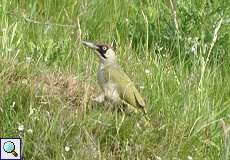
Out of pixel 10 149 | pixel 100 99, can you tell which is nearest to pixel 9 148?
pixel 10 149

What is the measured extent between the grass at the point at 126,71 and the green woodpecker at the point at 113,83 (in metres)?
0.12

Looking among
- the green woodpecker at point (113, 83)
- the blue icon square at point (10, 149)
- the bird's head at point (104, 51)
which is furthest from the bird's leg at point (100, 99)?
the blue icon square at point (10, 149)

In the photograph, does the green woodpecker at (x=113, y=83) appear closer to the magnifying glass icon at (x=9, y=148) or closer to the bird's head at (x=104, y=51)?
the bird's head at (x=104, y=51)

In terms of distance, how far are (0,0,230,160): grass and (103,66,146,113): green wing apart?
0.48 ft

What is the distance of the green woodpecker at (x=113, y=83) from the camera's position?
209 inches

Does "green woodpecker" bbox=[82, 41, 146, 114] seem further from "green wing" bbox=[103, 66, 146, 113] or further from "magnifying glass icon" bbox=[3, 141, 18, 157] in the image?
"magnifying glass icon" bbox=[3, 141, 18, 157]

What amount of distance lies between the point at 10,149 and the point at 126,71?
1636 mm

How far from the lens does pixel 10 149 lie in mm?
4680

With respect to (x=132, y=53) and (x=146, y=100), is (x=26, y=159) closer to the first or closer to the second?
(x=146, y=100)

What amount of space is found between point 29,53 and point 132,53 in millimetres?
1030

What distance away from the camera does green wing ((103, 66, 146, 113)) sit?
5.30m

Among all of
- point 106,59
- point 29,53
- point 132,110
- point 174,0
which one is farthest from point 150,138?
point 174,0

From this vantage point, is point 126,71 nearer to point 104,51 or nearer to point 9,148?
point 104,51

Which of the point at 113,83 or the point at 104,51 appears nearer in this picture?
the point at 113,83
